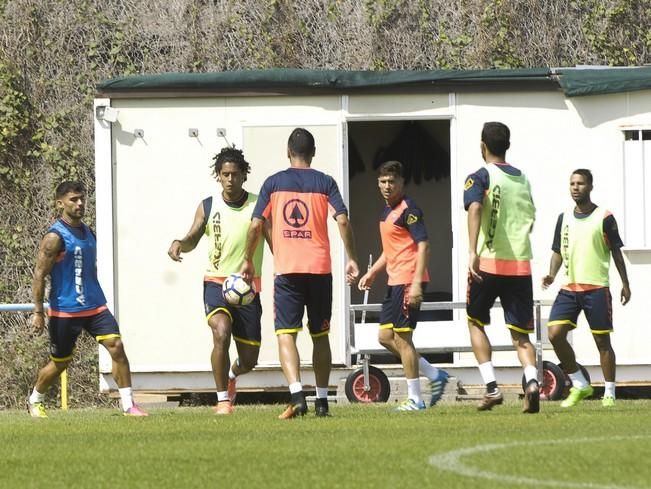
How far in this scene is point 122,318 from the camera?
577 inches

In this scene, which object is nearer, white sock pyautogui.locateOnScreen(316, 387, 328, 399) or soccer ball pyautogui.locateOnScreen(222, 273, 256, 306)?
white sock pyautogui.locateOnScreen(316, 387, 328, 399)

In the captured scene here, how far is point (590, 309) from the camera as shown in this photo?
11.6 meters

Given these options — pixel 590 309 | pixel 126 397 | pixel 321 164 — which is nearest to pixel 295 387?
pixel 126 397

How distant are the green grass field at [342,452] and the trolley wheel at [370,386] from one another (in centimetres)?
374

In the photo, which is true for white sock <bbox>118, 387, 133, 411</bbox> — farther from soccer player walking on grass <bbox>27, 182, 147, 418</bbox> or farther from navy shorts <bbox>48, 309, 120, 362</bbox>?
navy shorts <bbox>48, 309, 120, 362</bbox>

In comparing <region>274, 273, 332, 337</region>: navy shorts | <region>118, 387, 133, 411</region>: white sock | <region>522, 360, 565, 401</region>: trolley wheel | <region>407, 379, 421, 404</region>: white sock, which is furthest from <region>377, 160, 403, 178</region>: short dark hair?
<region>522, 360, 565, 401</region>: trolley wheel

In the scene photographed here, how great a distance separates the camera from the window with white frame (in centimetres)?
1462

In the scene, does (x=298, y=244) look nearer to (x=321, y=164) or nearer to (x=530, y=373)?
(x=530, y=373)

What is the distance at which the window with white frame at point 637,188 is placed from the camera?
48.0 ft

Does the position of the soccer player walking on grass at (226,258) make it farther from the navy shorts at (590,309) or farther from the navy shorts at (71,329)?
the navy shorts at (590,309)

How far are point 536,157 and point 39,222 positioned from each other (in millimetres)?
6578

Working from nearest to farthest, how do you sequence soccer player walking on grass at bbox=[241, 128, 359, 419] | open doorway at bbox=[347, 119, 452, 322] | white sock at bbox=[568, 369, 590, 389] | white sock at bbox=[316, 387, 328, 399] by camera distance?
soccer player walking on grass at bbox=[241, 128, 359, 419] < white sock at bbox=[316, 387, 328, 399] < white sock at bbox=[568, 369, 590, 389] < open doorway at bbox=[347, 119, 452, 322]

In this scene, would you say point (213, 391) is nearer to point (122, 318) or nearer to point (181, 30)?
point (122, 318)

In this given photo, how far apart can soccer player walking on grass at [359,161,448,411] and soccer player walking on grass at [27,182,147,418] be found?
194 centimetres
